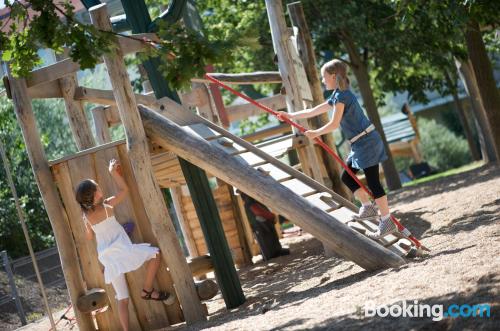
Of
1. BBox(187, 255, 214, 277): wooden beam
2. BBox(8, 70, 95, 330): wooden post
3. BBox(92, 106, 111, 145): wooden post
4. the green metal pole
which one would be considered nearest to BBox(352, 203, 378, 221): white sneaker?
the green metal pole

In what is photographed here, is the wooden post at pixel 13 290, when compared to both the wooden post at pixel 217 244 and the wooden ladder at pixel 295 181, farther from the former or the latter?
the wooden post at pixel 217 244

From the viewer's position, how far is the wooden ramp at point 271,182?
680 centimetres

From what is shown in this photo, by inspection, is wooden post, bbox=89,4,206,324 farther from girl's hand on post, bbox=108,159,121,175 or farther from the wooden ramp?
the wooden ramp

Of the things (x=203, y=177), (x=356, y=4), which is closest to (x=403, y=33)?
(x=356, y=4)

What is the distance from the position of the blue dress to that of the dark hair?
2263mm

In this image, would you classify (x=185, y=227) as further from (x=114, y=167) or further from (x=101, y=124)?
(x=114, y=167)

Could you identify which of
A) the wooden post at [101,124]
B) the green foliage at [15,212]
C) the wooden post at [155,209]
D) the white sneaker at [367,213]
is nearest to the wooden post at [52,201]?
the wooden post at [155,209]

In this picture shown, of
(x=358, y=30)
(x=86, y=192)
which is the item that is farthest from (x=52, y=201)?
(x=358, y=30)

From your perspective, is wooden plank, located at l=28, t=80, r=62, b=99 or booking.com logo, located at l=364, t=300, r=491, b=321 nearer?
booking.com logo, located at l=364, t=300, r=491, b=321

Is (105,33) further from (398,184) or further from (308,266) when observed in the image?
(398,184)

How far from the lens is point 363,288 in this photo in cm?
602

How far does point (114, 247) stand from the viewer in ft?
23.1

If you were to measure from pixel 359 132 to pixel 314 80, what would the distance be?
11.0 ft

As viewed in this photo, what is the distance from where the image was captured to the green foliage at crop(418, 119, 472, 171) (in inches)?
1328
